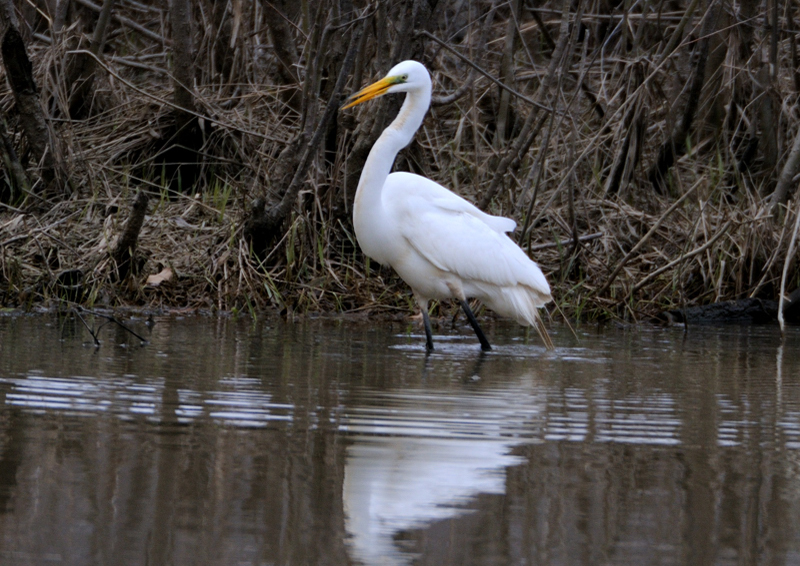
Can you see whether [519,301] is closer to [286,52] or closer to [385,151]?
[385,151]

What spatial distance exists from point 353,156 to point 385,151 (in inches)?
67.2

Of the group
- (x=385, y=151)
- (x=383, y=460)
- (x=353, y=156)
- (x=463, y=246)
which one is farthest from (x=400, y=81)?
(x=383, y=460)

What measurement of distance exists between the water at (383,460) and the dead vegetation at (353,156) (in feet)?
7.98

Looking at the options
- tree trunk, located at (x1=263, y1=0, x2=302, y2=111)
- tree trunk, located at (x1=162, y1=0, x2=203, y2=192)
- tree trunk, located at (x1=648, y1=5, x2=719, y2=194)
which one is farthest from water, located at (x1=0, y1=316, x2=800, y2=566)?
tree trunk, located at (x1=648, y1=5, x2=719, y2=194)

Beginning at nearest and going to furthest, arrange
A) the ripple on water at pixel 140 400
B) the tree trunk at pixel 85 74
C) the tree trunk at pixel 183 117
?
the ripple on water at pixel 140 400
the tree trunk at pixel 183 117
the tree trunk at pixel 85 74

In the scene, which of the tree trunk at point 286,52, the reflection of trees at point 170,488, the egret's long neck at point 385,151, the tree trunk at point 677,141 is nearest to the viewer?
the reflection of trees at point 170,488

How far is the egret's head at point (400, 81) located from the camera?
19.9ft

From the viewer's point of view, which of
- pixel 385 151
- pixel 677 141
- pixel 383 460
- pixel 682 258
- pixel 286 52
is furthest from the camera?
pixel 677 141

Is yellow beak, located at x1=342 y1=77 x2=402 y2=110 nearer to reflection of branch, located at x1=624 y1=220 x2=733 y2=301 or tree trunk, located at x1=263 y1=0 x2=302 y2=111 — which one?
reflection of branch, located at x1=624 y1=220 x2=733 y2=301

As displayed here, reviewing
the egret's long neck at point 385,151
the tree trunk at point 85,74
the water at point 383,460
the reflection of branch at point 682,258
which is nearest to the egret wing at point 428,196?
the egret's long neck at point 385,151

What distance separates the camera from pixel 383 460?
278 cm

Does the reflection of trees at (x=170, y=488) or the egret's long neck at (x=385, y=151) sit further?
the egret's long neck at (x=385, y=151)

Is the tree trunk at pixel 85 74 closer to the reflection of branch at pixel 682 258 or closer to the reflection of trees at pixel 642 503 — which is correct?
the reflection of branch at pixel 682 258

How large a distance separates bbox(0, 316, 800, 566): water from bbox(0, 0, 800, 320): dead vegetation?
243 cm
